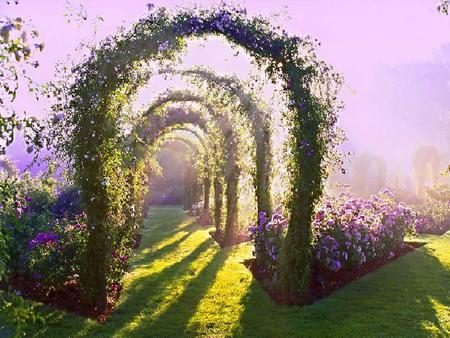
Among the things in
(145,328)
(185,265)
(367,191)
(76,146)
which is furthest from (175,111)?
(367,191)

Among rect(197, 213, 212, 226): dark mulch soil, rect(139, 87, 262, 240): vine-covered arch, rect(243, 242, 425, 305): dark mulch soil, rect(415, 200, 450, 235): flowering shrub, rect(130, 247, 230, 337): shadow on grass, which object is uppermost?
rect(139, 87, 262, 240): vine-covered arch

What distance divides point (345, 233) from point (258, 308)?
2.44 meters

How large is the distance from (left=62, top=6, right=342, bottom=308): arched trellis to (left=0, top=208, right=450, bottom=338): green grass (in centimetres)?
68

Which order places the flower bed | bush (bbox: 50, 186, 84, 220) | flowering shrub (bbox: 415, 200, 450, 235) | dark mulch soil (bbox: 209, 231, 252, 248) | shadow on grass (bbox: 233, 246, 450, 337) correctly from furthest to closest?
bush (bbox: 50, 186, 84, 220) → flowering shrub (bbox: 415, 200, 450, 235) → dark mulch soil (bbox: 209, 231, 252, 248) → the flower bed → shadow on grass (bbox: 233, 246, 450, 337)

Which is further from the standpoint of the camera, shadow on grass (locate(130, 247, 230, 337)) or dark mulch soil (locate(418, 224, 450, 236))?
dark mulch soil (locate(418, 224, 450, 236))

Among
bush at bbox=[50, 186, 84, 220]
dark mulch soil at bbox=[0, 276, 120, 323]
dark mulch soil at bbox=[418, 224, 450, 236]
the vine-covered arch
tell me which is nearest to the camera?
dark mulch soil at bbox=[0, 276, 120, 323]

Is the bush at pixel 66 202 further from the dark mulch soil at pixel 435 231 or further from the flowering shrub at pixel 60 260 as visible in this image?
the dark mulch soil at pixel 435 231

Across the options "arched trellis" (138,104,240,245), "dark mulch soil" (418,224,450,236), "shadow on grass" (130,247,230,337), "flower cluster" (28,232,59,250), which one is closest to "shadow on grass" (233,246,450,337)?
"shadow on grass" (130,247,230,337)

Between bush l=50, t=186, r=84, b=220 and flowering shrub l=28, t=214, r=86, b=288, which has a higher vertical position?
bush l=50, t=186, r=84, b=220

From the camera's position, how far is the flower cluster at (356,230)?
8.88 meters

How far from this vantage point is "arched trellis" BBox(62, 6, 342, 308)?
7496 mm

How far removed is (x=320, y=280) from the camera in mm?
8602

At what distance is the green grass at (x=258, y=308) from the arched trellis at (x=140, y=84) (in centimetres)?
68

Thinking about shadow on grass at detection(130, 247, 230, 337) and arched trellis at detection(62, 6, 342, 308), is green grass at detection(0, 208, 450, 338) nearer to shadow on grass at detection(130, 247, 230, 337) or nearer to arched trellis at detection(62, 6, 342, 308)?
shadow on grass at detection(130, 247, 230, 337)
